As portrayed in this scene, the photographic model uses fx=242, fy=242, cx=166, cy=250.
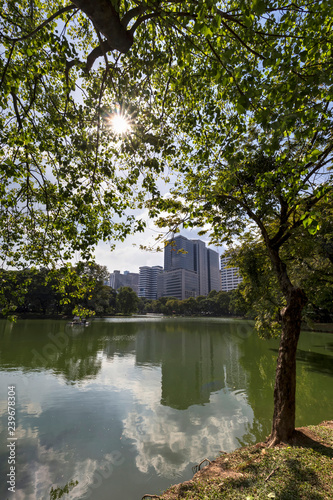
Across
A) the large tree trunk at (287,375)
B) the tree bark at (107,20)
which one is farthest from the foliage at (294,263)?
the tree bark at (107,20)

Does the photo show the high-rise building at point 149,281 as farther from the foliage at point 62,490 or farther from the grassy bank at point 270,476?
the grassy bank at point 270,476

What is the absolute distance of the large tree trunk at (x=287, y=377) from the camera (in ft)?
17.9

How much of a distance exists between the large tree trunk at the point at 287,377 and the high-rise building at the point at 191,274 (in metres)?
129

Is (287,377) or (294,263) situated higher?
(294,263)

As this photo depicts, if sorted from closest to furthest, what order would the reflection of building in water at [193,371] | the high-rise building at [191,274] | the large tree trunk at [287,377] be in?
the large tree trunk at [287,377] < the reflection of building in water at [193,371] < the high-rise building at [191,274]

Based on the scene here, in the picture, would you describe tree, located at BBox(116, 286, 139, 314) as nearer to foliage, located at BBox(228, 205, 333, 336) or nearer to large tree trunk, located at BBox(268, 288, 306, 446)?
foliage, located at BBox(228, 205, 333, 336)

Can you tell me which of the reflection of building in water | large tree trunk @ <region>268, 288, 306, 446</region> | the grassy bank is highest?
large tree trunk @ <region>268, 288, 306, 446</region>

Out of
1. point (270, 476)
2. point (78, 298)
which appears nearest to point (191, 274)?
point (78, 298)

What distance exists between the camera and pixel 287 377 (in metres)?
5.54

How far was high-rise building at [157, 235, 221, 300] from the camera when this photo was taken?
145625 millimetres

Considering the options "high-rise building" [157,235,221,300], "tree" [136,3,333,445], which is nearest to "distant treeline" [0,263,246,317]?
"tree" [136,3,333,445]

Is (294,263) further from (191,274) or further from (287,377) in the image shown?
(191,274)
